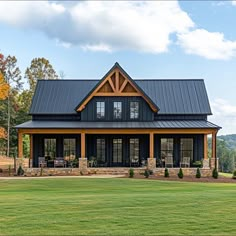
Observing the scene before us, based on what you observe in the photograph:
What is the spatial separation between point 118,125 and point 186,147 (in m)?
5.39

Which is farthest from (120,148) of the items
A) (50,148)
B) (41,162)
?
(41,162)

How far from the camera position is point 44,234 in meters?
8.60

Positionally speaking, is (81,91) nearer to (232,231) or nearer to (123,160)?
(123,160)

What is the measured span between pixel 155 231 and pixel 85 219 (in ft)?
6.10

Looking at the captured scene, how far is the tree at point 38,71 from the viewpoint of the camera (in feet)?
173

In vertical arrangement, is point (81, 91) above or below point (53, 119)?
above

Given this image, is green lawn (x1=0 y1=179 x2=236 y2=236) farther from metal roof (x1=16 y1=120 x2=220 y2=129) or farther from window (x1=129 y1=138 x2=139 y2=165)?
window (x1=129 y1=138 x2=139 y2=165)

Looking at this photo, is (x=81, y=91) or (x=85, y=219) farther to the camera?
(x=81, y=91)

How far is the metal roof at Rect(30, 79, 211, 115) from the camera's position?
33.7 meters

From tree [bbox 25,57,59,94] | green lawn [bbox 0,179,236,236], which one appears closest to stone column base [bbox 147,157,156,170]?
green lawn [bbox 0,179,236,236]

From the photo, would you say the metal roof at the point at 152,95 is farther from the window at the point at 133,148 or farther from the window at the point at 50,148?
the window at the point at 133,148

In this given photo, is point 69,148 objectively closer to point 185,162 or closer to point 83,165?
point 83,165

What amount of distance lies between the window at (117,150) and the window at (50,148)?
4.32 m

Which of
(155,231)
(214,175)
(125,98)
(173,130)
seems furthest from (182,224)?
(125,98)
